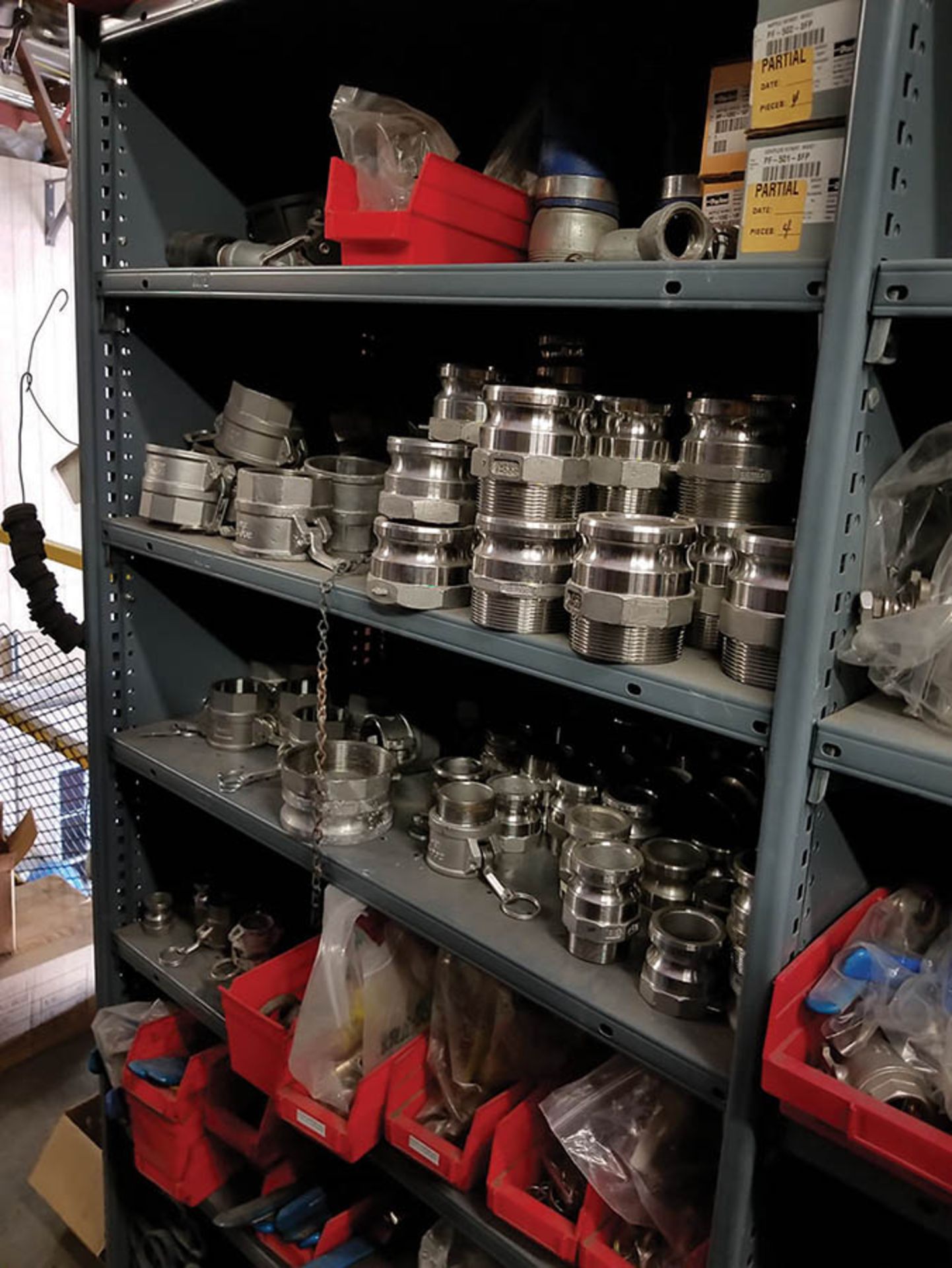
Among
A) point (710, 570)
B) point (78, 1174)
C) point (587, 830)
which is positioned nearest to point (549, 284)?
point (710, 570)

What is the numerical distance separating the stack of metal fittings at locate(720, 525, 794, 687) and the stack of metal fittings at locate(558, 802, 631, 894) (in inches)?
12.0

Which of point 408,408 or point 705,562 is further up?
point 408,408

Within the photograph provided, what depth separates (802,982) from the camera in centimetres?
83

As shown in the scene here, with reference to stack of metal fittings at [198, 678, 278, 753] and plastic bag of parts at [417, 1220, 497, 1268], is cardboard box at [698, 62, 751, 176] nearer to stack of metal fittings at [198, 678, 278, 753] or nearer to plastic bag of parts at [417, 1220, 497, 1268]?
stack of metal fittings at [198, 678, 278, 753]

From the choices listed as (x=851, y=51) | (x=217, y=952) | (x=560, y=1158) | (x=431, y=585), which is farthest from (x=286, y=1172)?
(x=851, y=51)

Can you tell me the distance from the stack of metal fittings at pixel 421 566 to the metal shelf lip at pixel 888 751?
45 centimetres

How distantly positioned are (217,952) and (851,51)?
1519 millimetres

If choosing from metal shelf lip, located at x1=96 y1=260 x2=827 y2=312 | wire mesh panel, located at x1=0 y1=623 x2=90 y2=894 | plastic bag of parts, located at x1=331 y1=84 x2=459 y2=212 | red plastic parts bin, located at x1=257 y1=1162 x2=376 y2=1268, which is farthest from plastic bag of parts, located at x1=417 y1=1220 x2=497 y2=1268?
wire mesh panel, located at x1=0 y1=623 x2=90 y2=894

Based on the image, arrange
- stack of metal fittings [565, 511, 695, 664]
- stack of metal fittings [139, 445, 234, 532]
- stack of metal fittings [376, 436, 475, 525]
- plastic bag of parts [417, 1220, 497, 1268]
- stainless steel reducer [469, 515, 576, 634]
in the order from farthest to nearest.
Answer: stack of metal fittings [139, 445, 234, 532], plastic bag of parts [417, 1220, 497, 1268], stack of metal fittings [376, 436, 475, 525], stainless steel reducer [469, 515, 576, 634], stack of metal fittings [565, 511, 695, 664]

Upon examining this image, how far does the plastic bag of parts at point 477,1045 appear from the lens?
119cm

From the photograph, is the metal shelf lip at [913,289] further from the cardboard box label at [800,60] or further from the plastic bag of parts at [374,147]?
the plastic bag of parts at [374,147]

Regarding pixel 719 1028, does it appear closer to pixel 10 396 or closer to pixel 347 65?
pixel 347 65

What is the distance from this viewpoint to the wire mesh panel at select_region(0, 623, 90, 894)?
246 centimetres

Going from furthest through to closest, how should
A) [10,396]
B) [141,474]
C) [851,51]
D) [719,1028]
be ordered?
[10,396] → [141,474] → [719,1028] → [851,51]
